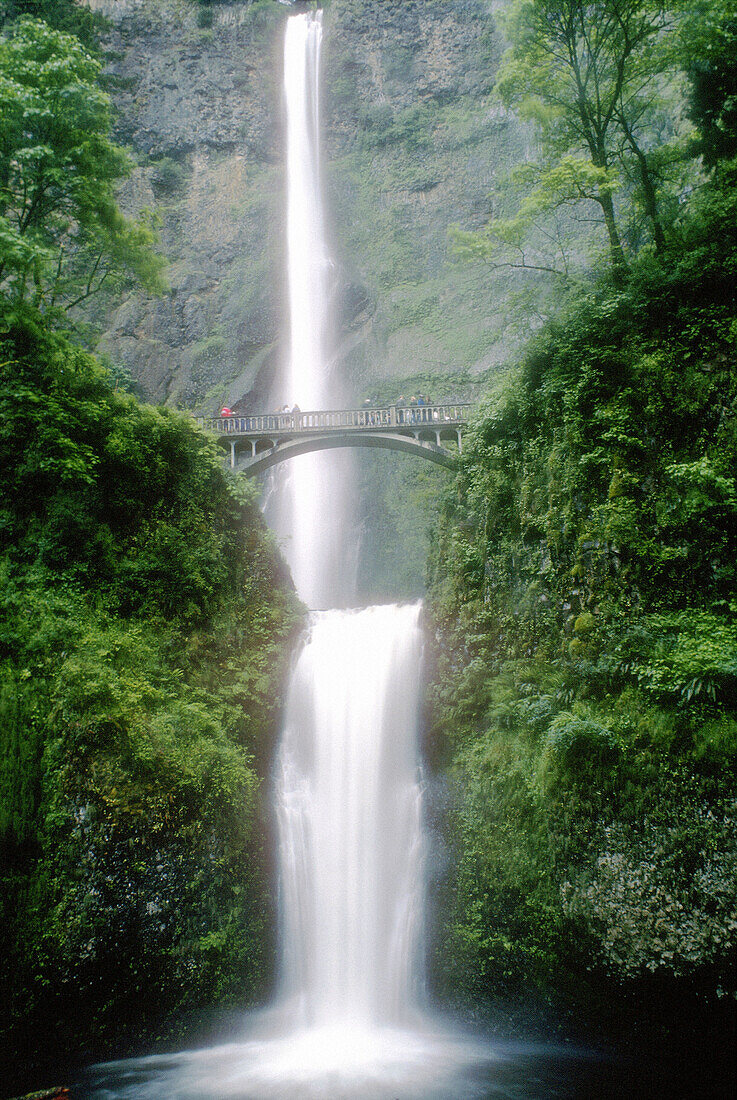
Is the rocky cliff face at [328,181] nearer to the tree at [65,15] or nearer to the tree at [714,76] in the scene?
the tree at [65,15]

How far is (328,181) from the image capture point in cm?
3369

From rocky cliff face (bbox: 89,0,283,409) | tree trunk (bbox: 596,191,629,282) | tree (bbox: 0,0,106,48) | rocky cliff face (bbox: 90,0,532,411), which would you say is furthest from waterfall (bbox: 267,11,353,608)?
tree trunk (bbox: 596,191,629,282)

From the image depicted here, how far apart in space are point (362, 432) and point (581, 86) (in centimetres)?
976

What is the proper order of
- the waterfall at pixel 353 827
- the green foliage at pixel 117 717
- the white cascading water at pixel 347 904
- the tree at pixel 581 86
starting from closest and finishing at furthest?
the green foliage at pixel 117 717 → the white cascading water at pixel 347 904 → the waterfall at pixel 353 827 → the tree at pixel 581 86

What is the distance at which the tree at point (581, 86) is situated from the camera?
11906mm

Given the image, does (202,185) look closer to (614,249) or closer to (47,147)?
(47,147)

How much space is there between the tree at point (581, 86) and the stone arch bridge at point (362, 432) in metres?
6.15

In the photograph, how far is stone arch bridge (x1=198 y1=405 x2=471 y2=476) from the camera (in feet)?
61.3

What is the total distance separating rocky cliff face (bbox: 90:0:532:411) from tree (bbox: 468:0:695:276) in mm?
12542

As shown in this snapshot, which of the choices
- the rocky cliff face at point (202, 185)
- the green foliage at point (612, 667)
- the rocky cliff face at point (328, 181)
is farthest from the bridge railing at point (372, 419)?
the rocky cliff face at point (202, 185)

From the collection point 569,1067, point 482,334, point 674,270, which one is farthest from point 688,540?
point 482,334

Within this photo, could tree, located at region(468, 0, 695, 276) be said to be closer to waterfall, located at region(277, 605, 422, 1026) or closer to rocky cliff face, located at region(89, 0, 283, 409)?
waterfall, located at region(277, 605, 422, 1026)

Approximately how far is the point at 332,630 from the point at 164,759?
256 inches

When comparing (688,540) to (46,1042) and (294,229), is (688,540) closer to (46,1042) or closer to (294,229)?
(46,1042)
